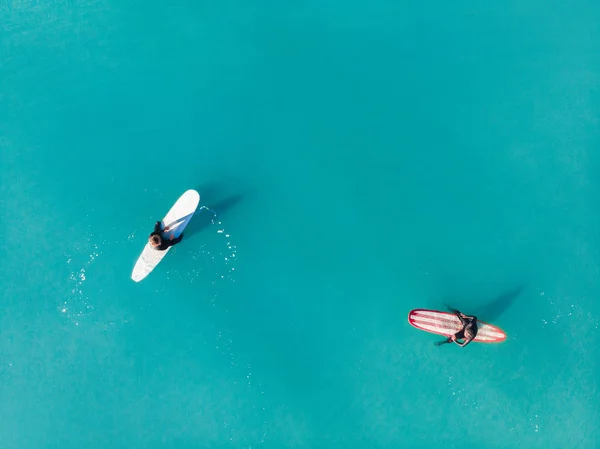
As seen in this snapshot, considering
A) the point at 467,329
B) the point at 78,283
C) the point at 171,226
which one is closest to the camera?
the point at 467,329

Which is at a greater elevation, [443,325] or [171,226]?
[171,226]

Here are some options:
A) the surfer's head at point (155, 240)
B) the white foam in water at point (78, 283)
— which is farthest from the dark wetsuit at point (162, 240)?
the white foam in water at point (78, 283)

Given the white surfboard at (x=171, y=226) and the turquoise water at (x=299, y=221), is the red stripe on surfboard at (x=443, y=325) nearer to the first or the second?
the turquoise water at (x=299, y=221)

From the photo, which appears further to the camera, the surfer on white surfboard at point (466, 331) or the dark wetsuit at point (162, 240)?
the dark wetsuit at point (162, 240)

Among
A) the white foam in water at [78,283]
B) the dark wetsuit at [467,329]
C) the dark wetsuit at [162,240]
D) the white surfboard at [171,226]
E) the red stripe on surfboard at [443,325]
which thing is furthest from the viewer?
the white foam in water at [78,283]

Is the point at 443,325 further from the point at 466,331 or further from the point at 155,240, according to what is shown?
the point at 155,240

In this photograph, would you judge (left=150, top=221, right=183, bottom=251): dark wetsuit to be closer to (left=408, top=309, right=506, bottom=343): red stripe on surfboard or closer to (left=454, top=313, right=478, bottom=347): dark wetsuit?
(left=408, top=309, right=506, bottom=343): red stripe on surfboard

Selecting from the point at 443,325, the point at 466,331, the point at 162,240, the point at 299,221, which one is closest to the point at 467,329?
the point at 466,331
